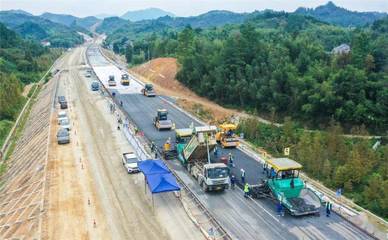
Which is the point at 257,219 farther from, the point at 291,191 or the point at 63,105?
the point at 63,105

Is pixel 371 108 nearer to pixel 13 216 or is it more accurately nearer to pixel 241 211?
pixel 241 211

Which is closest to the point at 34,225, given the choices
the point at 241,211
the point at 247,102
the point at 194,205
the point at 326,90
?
the point at 194,205

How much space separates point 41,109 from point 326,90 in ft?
145

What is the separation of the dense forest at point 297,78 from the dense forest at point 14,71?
1260 inches

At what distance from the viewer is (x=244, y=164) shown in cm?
3769

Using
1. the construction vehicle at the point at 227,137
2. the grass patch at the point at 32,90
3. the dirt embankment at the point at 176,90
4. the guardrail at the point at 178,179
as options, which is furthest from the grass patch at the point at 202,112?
the grass patch at the point at 32,90

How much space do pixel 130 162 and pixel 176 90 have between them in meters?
48.3

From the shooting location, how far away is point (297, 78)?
2382 inches

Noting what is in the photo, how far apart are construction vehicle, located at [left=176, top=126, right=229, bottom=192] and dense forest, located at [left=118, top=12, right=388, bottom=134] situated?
25.4 metres

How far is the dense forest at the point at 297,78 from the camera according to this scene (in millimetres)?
54219

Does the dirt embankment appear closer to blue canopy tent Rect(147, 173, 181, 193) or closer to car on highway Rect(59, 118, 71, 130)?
car on highway Rect(59, 118, 71, 130)

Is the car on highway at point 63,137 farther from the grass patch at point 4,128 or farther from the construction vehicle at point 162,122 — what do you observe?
the grass patch at point 4,128

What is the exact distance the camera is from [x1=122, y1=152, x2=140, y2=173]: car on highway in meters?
36.5

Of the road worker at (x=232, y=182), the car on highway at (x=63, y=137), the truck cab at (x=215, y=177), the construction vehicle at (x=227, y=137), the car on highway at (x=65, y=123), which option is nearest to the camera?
the truck cab at (x=215, y=177)
